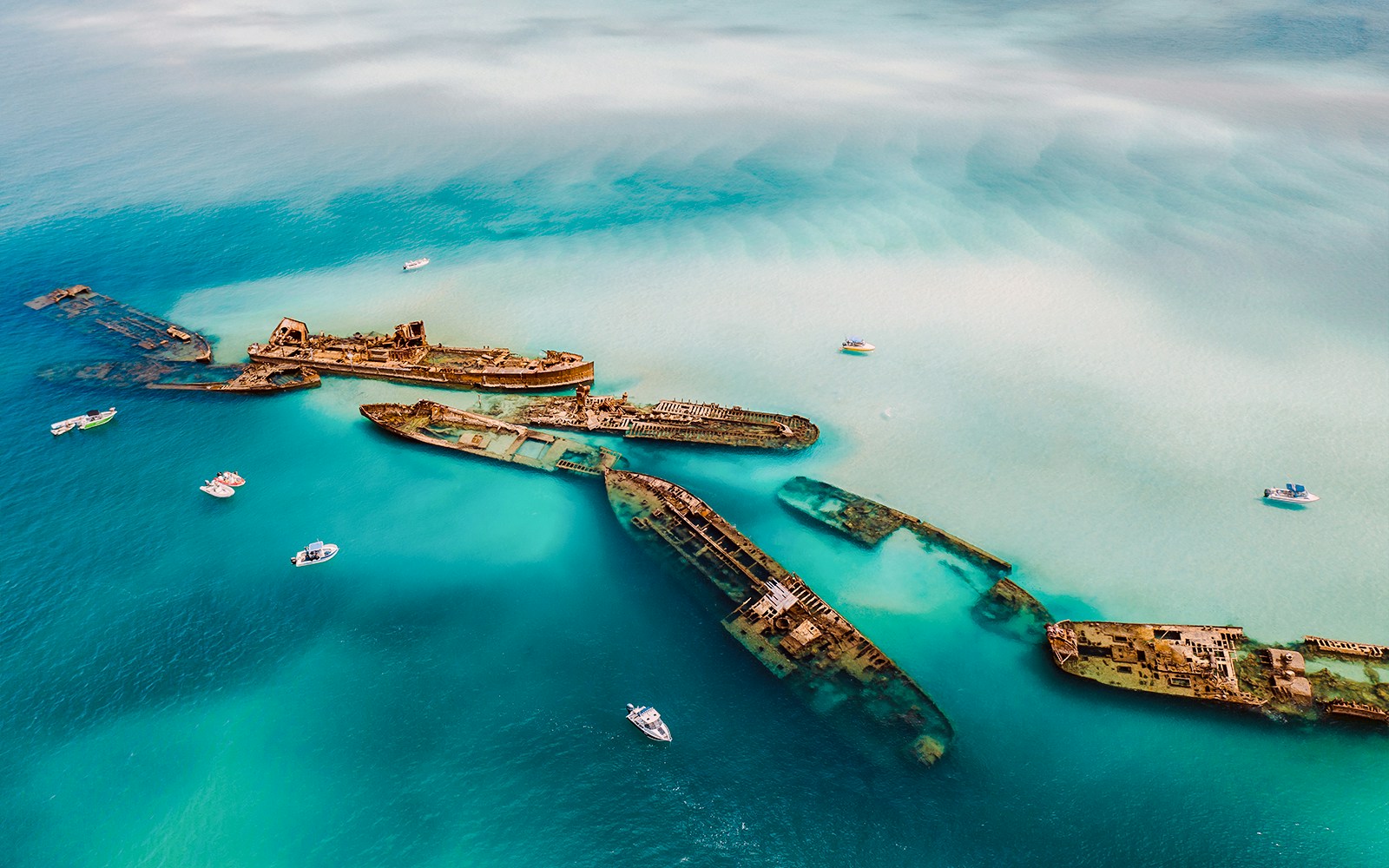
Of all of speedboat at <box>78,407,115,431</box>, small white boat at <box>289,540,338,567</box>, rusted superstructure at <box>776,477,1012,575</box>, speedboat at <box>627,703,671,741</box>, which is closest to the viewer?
speedboat at <box>627,703,671,741</box>

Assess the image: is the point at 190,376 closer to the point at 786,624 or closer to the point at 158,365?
the point at 158,365

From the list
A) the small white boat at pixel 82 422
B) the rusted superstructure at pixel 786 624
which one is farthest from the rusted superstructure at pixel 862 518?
the small white boat at pixel 82 422

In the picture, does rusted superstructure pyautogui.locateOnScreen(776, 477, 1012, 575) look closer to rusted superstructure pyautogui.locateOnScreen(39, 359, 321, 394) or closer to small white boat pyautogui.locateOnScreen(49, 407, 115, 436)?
rusted superstructure pyautogui.locateOnScreen(39, 359, 321, 394)

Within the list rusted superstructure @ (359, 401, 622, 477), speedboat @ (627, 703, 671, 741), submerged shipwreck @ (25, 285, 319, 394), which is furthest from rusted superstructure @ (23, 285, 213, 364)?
speedboat @ (627, 703, 671, 741)

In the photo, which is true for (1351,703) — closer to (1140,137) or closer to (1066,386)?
(1066,386)

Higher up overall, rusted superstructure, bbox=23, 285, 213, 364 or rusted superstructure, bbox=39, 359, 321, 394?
rusted superstructure, bbox=23, 285, 213, 364

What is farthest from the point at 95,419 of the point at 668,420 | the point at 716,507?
the point at 716,507
